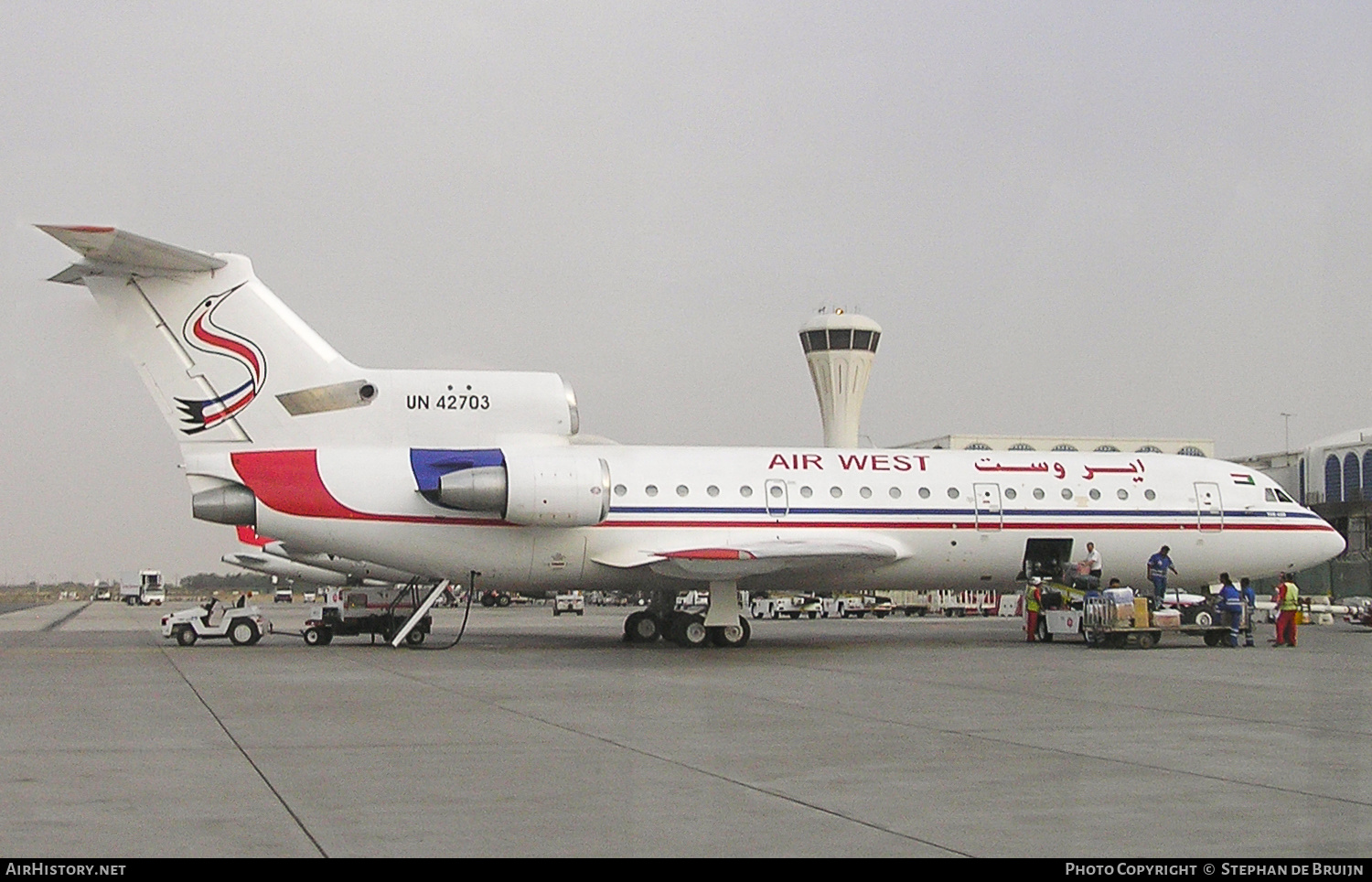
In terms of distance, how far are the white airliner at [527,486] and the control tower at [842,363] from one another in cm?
5634

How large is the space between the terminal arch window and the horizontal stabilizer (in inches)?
2340

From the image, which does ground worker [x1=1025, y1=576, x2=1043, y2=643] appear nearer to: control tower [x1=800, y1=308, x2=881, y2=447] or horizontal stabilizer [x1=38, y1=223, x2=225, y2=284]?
horizontal stabilizer [x1=38, y1=223, x2=225, y2=284]

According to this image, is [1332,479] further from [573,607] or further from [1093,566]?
[1093,566]

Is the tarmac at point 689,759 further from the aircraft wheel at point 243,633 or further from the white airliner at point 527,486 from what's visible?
the aircraft wheel at point 243,633

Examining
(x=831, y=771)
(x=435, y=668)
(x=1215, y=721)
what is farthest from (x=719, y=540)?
(x=831, y=771)

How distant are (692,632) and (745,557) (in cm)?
259

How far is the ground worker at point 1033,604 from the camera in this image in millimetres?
25859

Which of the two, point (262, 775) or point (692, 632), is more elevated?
point (692, 632)

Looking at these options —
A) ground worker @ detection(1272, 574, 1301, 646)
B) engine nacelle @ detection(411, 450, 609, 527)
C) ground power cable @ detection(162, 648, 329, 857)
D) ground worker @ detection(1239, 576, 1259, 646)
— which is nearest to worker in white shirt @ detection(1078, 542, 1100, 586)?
ground worker @ detection(1239, 576, 1259, 646)

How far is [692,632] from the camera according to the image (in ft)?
78.8

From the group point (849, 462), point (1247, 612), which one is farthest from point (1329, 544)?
point (849, 462)

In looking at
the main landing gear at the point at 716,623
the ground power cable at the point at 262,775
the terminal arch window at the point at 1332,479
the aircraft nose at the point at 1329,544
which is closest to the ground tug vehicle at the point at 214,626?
the main landing gear at the point at 716,623

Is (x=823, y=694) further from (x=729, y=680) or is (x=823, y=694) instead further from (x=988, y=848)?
(x=988, y=848)

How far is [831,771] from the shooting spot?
952cm
